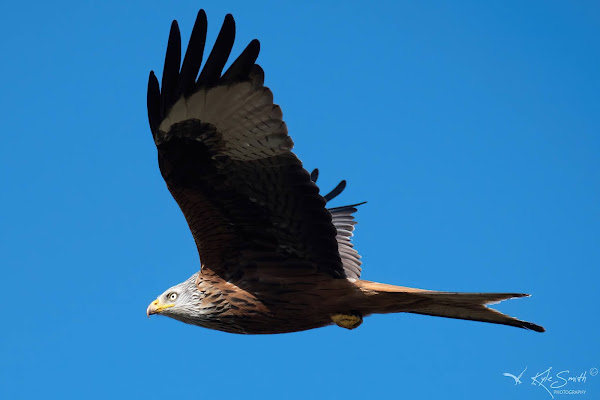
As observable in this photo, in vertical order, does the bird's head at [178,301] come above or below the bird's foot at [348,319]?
below

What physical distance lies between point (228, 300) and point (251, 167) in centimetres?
121

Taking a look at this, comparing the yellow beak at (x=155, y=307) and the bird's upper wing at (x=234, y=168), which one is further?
the yellow beak at (x=155, y=307)

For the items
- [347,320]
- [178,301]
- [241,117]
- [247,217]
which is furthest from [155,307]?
[241,117]

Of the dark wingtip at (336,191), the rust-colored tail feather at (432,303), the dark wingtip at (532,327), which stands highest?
the dark wingtip at (336,191)

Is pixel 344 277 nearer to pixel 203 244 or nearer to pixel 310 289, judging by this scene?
pixel 310 289

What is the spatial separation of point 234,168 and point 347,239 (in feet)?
9.06

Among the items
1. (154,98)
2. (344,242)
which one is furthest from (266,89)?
(344,242)

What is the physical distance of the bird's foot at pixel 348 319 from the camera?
303 inches

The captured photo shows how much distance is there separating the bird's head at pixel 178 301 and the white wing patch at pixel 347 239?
1663mm

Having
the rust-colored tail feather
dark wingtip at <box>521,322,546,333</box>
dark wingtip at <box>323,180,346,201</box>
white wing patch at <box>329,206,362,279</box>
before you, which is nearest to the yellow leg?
the rust-colored tail feather

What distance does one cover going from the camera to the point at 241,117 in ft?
23.1

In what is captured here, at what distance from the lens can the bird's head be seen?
25.1 ft

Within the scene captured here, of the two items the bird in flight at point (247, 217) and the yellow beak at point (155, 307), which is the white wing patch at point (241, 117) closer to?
the bird in flight at point (247, 217)

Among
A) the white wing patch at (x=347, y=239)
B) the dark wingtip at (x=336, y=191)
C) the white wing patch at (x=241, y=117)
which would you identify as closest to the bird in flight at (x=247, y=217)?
the white wing patch at (x=241, y=117)
